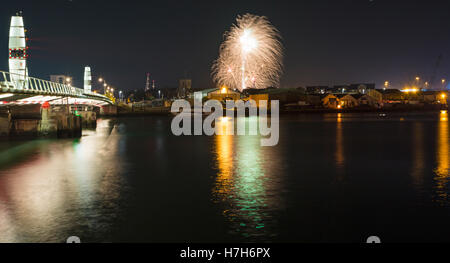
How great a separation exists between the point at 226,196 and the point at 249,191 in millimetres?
998

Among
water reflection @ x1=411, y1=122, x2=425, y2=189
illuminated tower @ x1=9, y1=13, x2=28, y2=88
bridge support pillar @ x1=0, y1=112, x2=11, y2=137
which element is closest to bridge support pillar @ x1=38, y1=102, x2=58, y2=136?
bridge support pillar @ x1=0, y1=112, x2=11, y2=137

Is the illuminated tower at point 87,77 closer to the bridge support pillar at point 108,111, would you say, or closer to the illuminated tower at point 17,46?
the bridge support pillar at point 108,111

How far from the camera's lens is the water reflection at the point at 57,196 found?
10.5 meters

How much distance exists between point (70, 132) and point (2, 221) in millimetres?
29106

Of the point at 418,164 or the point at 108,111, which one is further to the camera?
the point at 108,111

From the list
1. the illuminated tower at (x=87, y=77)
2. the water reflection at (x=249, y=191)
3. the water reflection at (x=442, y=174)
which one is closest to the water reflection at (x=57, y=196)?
the water reflection at (x=249, y=191)

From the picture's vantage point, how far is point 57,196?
47.5ft

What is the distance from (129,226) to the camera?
1081 centimetres

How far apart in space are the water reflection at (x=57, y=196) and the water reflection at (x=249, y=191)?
10.0ft

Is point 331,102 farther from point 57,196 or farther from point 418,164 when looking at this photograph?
point 57,196

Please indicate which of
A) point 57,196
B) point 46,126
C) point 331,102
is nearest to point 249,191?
point 57,196

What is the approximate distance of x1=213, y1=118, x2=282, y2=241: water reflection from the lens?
1066 cm

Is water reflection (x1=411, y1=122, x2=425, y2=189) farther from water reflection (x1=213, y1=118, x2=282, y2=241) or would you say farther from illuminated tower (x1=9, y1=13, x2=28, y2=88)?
illuminated tower (x1=9, y1=13, x2=28, y2=88)
